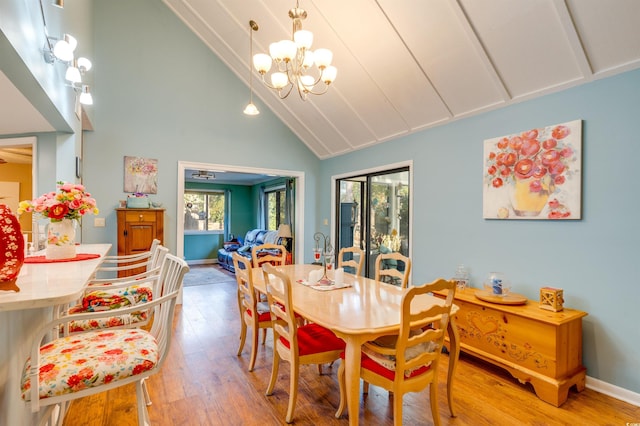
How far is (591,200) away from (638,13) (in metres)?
1.28

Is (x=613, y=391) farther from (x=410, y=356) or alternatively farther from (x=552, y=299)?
(x=410, y=356)

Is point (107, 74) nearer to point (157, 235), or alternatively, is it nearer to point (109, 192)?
point (109, 192)

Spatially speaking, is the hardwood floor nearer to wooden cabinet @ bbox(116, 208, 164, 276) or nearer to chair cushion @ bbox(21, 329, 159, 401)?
chair cushion @ bbox(21, 329, 159, 401)

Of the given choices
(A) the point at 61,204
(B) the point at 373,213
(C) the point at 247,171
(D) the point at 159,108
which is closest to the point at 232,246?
(C) the point at 247,171

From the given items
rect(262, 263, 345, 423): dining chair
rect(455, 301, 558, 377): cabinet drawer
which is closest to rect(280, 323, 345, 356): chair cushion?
rect(262, 263, 345, 423): dining chair

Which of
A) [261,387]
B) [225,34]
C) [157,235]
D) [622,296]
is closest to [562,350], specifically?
[622,296]

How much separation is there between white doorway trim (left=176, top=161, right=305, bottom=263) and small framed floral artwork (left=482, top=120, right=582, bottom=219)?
3.33 m

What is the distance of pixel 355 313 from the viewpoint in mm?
1864

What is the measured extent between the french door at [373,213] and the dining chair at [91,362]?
3342mm

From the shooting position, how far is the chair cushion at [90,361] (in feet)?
4.02

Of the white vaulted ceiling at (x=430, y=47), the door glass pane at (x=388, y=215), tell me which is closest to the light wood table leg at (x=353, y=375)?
the white vaulted ceiling at (x=430, y=47)

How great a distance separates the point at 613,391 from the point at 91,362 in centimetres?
339

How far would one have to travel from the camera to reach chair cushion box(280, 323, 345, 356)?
6.76ft

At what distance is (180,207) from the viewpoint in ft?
15.4
